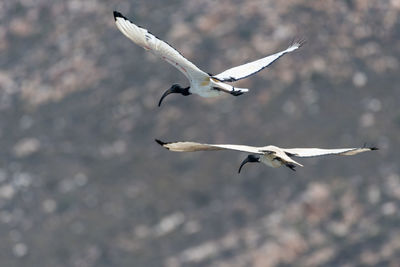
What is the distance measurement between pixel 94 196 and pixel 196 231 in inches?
307

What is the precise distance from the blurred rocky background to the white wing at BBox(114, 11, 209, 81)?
44652 mm

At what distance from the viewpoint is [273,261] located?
62.1 metres

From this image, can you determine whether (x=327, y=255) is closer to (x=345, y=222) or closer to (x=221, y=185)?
(x=345, y=222)

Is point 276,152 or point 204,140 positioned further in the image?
point 204,140

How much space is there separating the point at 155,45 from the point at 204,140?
49.3m

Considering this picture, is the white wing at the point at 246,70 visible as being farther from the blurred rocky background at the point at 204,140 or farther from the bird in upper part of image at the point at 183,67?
the blurred rocky background at the point at 204,140

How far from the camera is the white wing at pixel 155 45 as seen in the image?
17688 mm

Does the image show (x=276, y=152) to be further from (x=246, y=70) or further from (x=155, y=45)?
(x=246, y=70)

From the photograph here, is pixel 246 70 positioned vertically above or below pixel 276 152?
above

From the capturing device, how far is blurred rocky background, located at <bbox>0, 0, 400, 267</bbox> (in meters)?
63.5

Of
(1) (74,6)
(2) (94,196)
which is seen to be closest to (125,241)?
(2) (94,196)

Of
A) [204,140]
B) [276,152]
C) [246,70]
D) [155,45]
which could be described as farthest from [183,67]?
[204,140]

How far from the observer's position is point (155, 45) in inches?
706

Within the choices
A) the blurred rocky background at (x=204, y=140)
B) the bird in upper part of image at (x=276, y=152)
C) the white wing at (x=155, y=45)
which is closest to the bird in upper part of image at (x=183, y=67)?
the white wing at (x=155, y=45)
